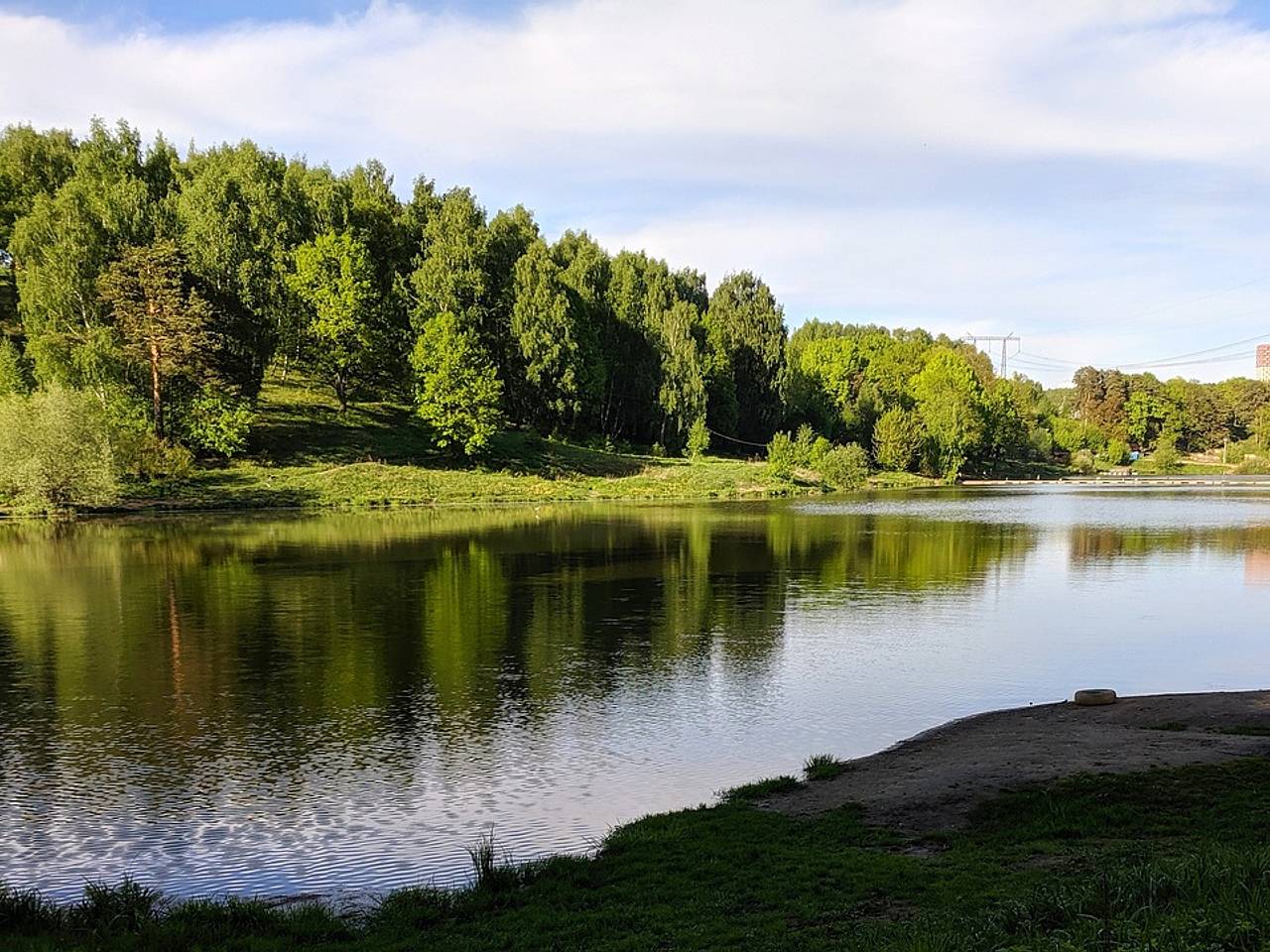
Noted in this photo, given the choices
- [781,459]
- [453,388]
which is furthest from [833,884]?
[781,459]

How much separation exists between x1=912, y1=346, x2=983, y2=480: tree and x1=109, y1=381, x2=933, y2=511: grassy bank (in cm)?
3647

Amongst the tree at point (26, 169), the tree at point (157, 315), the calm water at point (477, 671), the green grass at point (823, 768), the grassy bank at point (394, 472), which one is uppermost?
the tree at point (26, 169)

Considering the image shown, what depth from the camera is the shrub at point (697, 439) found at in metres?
110

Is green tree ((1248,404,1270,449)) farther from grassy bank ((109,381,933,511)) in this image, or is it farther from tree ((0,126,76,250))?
tree ((0,126,76,250))

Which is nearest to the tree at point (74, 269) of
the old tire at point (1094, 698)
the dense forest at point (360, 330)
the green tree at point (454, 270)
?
the dense forest at point (360, 330)

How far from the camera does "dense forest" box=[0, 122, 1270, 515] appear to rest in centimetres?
7206

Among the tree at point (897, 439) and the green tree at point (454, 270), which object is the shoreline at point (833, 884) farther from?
the tree at point (897, 439)

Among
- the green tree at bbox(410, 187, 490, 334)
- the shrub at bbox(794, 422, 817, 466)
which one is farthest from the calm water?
the shrub at bbox(794, 422, 817, 466)

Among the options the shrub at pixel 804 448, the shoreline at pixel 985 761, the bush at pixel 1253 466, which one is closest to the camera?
the shoreline at pixel 985 761

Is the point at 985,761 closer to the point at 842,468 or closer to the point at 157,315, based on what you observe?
the point at 157,315

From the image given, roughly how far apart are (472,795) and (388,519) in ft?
170

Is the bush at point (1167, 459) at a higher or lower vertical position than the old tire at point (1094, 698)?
higher

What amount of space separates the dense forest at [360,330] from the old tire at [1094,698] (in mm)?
62101

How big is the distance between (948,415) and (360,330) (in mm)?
86445
